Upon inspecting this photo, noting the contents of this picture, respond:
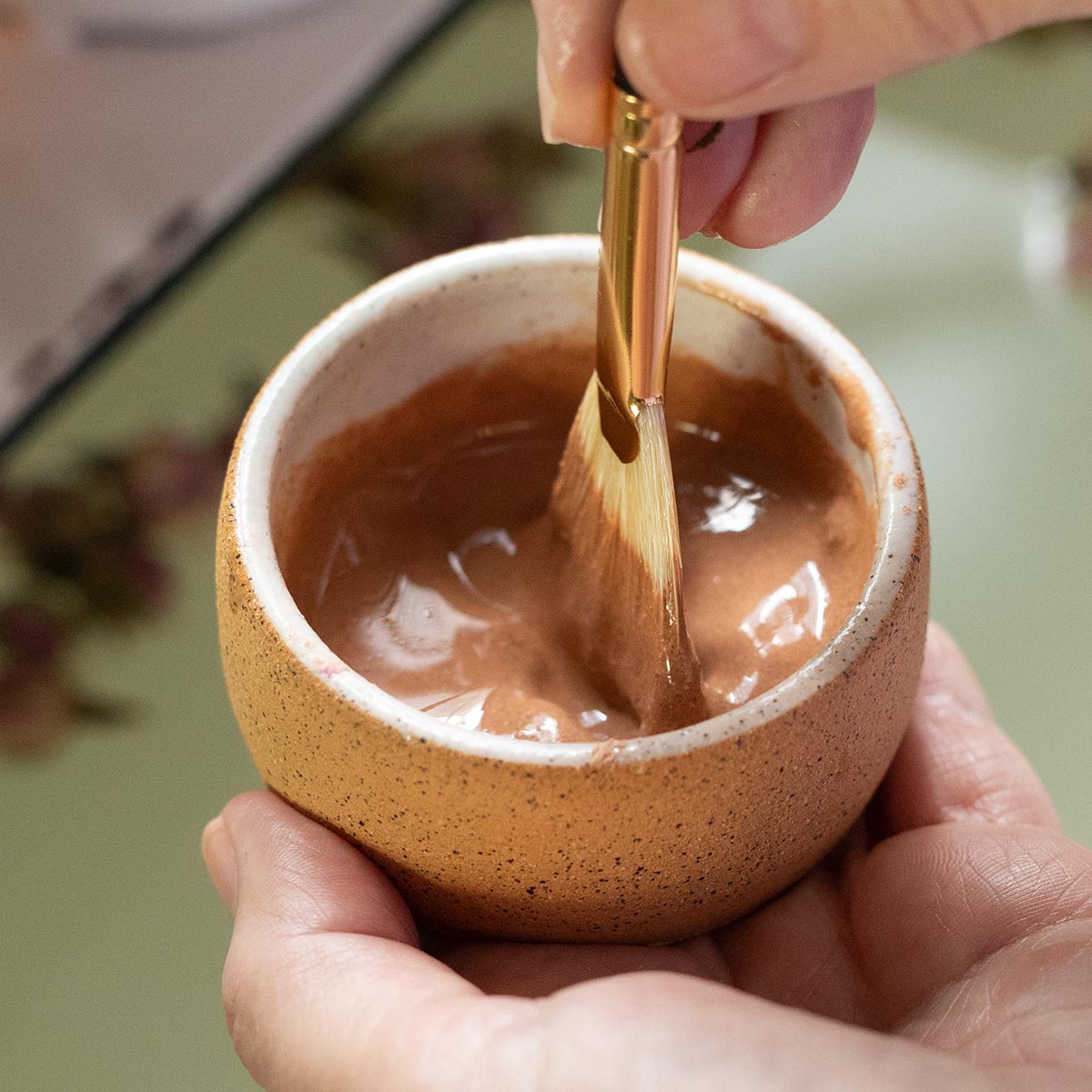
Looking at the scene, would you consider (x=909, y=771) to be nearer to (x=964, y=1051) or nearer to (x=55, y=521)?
(x=964, y=1051)

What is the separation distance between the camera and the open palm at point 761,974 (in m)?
0.56

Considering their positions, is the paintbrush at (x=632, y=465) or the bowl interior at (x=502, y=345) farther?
the bowl interior at (x=502, y=345)

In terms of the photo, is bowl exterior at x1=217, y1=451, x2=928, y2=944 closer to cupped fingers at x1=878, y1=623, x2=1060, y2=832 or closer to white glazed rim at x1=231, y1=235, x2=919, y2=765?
white glazed rim at x1=231, y1=235, x2=919, y2=765

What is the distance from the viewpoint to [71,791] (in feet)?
3.26

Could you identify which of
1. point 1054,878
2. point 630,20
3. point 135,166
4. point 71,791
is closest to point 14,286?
point 135,166

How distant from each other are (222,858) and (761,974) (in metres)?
0.30

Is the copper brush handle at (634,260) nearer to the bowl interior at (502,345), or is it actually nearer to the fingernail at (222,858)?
the bowl interior at (502,345)

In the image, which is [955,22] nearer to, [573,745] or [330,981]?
[573,745]

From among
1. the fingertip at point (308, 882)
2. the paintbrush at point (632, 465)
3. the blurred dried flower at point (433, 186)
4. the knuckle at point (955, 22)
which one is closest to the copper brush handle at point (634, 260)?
the paintbrush at point (632, 465)

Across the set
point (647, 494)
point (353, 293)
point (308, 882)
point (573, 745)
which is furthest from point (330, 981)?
point (353, 293)

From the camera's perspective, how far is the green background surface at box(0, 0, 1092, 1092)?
92 cm

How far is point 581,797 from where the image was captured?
1.91ft

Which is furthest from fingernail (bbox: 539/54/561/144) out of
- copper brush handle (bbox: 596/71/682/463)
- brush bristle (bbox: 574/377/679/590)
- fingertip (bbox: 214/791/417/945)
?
fingertip (bbox: 214/791/417/945)

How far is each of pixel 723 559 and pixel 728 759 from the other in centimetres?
21
